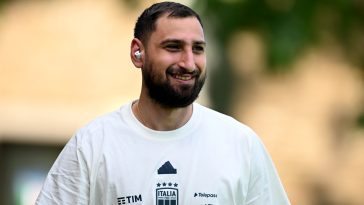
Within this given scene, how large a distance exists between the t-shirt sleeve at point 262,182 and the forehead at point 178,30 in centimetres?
56

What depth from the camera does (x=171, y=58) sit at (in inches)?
250

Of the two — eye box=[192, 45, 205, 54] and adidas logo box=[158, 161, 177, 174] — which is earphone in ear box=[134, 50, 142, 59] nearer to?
eye box=[192, 45, 205, 54]

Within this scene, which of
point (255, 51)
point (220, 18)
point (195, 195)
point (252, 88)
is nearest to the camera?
point (195, 195)

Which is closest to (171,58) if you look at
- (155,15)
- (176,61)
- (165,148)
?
(176,61)

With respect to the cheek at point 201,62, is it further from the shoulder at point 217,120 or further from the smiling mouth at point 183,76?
the shoulder at point 217,120

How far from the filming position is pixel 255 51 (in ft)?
32.6

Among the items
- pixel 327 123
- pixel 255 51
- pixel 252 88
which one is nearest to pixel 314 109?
pixel 327 123

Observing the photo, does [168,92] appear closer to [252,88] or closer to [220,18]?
[220,18]

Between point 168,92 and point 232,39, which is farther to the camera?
point 232,39

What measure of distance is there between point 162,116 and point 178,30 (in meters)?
0.39

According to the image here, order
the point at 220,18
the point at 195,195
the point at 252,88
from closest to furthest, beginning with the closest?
the point at 195,195 < the point at 220,18 < the point at 252,88

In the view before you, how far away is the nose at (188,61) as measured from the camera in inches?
248

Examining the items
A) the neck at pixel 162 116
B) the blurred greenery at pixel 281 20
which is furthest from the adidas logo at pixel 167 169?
the blurred greenery at pixel 281 20

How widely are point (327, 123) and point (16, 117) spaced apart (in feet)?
10.8
